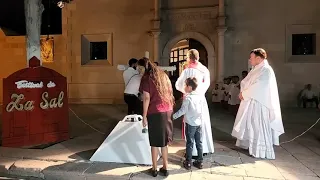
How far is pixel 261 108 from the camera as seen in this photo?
5.10 metres

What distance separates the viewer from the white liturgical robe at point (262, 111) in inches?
198

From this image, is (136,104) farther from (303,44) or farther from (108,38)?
(303,44)

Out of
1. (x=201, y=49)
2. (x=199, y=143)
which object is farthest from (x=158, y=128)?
(x=201, y=49)

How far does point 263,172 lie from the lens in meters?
4.34

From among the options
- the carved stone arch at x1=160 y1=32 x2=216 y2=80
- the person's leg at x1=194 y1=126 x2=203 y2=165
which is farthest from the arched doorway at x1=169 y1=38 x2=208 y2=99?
the person's leg at x1=194 y1=126 x2=203 y2=165

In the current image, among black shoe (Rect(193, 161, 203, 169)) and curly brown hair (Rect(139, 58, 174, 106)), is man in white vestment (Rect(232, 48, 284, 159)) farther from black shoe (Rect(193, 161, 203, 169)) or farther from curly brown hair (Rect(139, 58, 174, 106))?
curly brown hair (Rect(139, 58, 174, 106))

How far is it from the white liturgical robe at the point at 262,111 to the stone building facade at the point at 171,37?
24.9 ft

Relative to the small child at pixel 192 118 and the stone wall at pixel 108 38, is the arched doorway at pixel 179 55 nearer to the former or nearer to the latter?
the stone wall at pixel 108 38

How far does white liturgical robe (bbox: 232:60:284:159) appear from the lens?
16.5 ft

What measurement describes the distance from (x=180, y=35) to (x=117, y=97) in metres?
4.08

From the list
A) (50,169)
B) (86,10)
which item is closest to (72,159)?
(50,169)

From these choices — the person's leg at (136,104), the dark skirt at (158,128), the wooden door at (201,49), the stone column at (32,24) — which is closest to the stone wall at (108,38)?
the wooden door at (201,49)

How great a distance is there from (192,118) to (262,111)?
1.41m

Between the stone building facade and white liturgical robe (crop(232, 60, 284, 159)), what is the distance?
760cm
